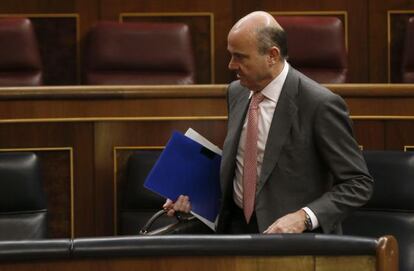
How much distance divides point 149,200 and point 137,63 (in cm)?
50

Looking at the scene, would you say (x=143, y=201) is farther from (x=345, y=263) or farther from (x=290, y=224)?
(x=345, y=263)

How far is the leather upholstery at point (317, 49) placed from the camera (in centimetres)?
173

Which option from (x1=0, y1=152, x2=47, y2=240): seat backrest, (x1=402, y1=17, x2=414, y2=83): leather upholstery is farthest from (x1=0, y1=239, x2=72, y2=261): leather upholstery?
(x1=402, y1=17, x2=414, y2=83): leather upholstery

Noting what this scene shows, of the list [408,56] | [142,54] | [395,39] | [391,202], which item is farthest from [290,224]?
[395,39]

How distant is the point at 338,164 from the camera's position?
973 millimetres

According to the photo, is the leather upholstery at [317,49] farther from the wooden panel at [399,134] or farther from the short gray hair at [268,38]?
the short gray hair at [268,38]

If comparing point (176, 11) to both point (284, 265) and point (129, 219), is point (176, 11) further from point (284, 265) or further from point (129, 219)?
point (284, 265)

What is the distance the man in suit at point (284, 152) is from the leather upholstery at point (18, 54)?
2.55 ft

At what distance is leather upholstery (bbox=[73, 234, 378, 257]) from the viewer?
0.64m

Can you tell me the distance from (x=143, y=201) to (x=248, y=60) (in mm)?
357

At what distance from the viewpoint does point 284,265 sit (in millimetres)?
646

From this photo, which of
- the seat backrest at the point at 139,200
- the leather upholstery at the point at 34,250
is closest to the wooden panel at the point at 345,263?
the leather upholstery at the point at 34,250

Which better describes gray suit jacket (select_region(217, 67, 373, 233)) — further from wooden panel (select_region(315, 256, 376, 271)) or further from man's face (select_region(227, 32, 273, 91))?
wooden panel (select_region(315, 256, 376, 271))

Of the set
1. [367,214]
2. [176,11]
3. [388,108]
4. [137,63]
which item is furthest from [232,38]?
[176,11]
